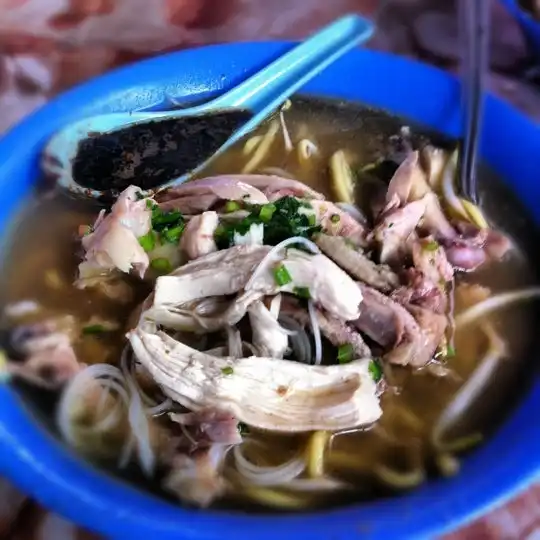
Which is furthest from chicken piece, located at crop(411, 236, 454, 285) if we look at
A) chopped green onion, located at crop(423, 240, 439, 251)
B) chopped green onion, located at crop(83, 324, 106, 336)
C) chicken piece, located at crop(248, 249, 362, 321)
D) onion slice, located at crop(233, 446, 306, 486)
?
chopped green onion, located at crop(83, 324, 106, 336)

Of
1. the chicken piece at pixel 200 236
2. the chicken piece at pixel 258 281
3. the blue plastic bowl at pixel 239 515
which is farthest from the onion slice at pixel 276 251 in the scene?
the blue plastic bowl at pixel 239 515

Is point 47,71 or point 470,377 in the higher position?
point 47,71

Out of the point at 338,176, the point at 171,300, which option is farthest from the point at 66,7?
the point at 171,300

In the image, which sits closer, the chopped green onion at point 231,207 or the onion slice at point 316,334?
the onion slice at point 316,334

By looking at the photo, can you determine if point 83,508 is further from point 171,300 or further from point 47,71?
point 47,71

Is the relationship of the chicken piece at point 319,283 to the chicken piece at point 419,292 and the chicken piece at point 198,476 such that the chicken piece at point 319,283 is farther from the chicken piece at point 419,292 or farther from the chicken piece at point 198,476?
the chicken piece at point 198,476

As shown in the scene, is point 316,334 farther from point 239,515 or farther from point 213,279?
point 239,515
